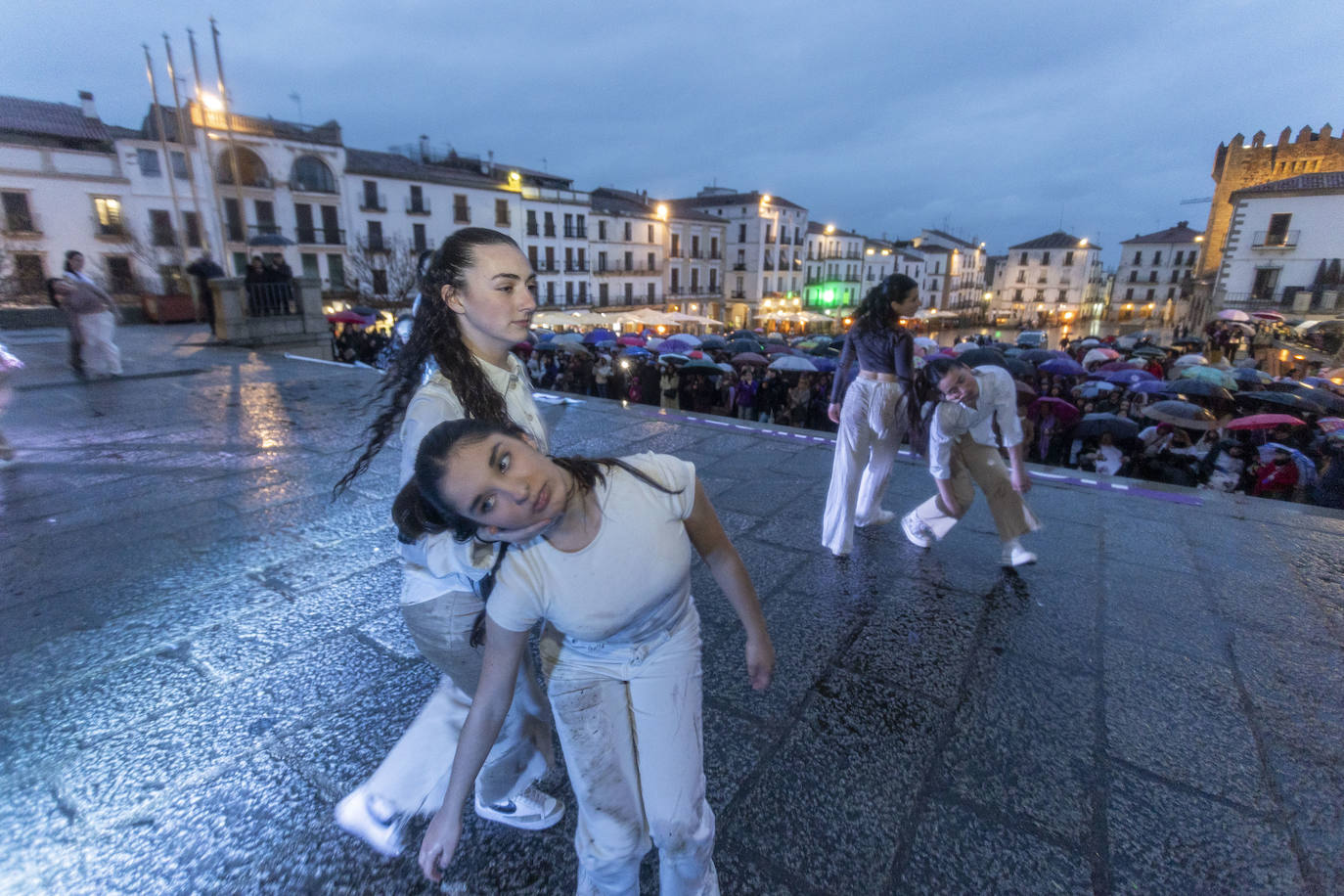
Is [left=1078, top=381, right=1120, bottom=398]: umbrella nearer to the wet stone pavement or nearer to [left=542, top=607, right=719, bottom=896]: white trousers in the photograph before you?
the wet stone pavement

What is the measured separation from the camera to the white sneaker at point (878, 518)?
4152 millimetres

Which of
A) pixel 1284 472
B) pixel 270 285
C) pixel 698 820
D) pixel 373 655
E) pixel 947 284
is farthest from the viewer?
pixel 947 284

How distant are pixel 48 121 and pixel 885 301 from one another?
137 ft

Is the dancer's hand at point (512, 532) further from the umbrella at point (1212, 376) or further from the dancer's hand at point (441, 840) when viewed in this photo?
the umbrella at point (1212, 376)

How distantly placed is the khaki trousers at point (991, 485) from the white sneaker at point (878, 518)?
59cm

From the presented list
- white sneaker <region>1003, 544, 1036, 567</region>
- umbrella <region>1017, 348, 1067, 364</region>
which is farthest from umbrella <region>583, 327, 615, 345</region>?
white sneaker <region>1003, 544, 1036, 567</region>

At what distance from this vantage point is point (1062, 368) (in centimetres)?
1252

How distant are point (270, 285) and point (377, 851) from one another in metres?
13.7

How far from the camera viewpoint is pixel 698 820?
1470 millimetres

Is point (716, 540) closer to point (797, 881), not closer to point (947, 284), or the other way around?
point (797, 881)

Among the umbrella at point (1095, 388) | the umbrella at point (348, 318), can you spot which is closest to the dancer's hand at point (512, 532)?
the umbrella at point (1095, 388)

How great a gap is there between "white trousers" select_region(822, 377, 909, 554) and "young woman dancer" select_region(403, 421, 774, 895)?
7.40 ft

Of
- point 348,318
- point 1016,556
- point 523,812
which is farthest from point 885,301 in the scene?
point 348,318

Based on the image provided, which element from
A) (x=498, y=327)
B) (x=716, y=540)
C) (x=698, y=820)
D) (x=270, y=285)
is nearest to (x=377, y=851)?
(x=698, y=820)
